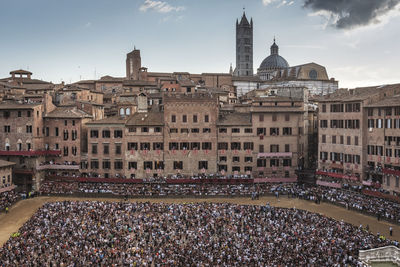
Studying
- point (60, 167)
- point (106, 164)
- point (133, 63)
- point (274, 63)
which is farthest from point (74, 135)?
point (274, 63)

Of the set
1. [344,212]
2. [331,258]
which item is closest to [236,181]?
[344,212]

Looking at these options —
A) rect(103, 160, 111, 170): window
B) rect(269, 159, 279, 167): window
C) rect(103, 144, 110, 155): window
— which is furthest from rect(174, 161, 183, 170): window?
rect(269, 159, 279, 167): window

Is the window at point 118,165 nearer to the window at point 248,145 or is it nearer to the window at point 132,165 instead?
the window at point 132,165

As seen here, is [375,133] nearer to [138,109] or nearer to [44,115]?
[138,109]

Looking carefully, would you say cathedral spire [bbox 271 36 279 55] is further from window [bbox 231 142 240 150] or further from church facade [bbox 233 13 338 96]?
window [bbox 231 142 240 150]

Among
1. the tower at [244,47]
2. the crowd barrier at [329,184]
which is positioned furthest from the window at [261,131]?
the tower at [244,47]
